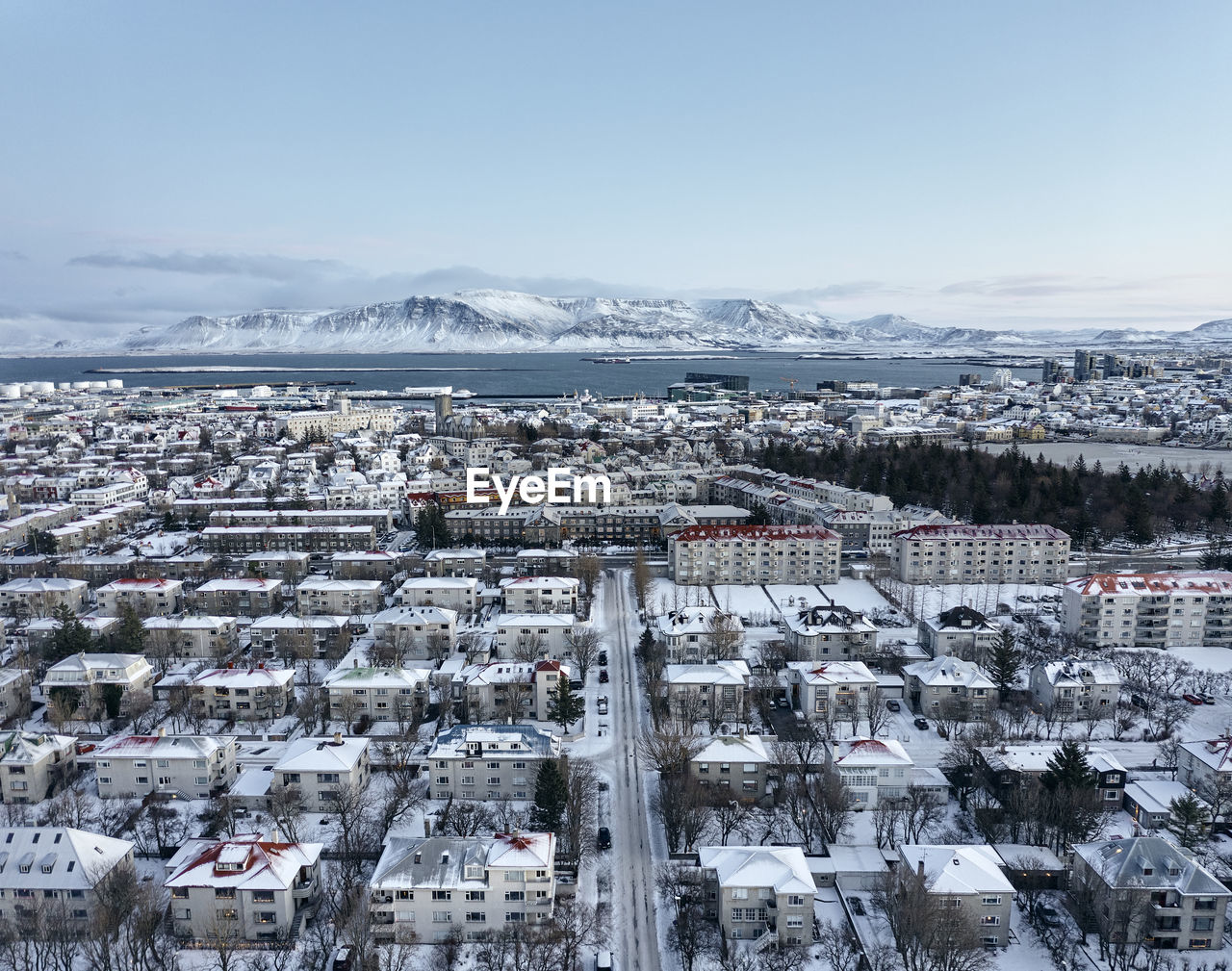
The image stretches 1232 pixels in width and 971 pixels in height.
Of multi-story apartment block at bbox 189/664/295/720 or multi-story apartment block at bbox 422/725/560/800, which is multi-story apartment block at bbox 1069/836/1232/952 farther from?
multi-story apartment block at bbox 189/664/295/720

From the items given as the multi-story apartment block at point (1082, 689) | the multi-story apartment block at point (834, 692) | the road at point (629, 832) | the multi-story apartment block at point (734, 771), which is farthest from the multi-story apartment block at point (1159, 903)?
the multi-story apartment block at point (834, 692)

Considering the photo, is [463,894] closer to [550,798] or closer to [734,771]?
[550,798]

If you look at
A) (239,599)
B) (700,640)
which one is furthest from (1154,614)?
(239,599)

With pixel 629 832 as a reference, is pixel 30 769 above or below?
above

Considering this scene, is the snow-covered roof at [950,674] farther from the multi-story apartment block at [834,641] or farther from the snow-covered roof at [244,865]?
the snow-covered roof at [244,865]

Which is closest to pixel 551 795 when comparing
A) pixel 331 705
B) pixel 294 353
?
pixel 331 705

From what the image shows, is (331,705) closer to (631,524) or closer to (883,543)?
(631,524)
